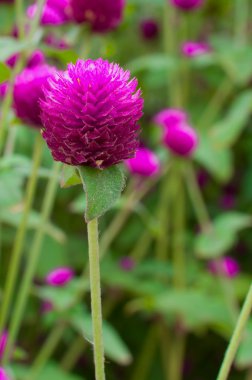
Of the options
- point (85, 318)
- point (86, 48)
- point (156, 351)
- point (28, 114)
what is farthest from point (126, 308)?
point (28, 114)

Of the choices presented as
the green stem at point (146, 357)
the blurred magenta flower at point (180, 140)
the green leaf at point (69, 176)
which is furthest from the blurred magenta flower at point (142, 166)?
the green leaf at point (69, 176)

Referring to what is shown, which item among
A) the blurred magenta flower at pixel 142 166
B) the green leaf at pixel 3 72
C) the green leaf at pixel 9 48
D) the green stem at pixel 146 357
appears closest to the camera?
the green leaf at pixel 3 72

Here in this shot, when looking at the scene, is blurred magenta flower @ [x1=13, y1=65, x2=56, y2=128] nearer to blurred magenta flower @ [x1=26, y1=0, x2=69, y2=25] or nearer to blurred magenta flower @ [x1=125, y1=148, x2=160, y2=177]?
blurred magenta flower @ [x1=26, y1=0, x2=69, y2=25]

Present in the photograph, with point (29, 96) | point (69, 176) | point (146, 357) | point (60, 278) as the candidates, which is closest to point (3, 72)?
point (29, 96)

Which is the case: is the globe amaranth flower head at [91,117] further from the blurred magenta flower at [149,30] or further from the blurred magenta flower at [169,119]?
the blurred magenta flower at [149,30]

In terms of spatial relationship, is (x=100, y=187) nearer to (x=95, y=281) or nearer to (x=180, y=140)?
(x=95, y=281)

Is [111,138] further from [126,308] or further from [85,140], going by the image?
[126,308]

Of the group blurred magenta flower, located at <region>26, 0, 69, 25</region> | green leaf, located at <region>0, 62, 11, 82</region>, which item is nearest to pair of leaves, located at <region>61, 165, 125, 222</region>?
green leaf, located at <region>0, 62, 11, 82</region>
